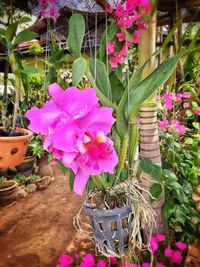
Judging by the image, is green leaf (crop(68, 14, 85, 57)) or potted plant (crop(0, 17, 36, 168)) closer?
green leaf (crop(68, 14, 85, 57))

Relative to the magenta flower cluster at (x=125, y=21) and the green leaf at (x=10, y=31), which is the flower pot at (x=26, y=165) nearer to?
the green leaf at (x=10, y=31)

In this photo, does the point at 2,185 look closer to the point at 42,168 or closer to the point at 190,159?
the point at 42,168

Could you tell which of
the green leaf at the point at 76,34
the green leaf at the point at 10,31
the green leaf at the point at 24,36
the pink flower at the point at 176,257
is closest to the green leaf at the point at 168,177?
the pink flower at the point at 176,257

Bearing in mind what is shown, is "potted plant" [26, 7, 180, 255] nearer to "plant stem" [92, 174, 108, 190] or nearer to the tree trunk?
"plant stem" [92, 174, 108, 190]

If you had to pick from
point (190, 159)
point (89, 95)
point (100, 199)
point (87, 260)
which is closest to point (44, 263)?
point (87, 260)

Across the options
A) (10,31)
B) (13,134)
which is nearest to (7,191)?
(13,134)

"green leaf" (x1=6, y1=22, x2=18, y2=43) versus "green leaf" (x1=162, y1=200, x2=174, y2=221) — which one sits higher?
"green leaf" (x1=6, y1=22, x2=18, y2=43)

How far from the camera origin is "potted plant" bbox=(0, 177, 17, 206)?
8.80 feet

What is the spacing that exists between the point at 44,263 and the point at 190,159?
1097mm

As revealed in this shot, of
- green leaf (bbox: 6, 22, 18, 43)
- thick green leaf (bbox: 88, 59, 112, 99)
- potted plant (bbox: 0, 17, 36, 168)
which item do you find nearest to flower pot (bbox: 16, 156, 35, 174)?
potted plant (bbox: 0, 17, 36, 168)

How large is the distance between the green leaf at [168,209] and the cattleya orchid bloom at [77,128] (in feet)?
2.63

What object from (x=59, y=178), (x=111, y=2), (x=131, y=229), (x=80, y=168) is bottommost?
(x=59, y=178)

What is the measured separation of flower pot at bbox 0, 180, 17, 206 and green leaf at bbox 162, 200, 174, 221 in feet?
6.02

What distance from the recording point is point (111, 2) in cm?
102
